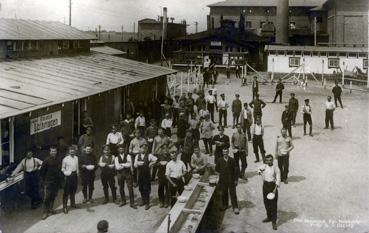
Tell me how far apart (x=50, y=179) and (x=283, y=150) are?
6566 millimetres

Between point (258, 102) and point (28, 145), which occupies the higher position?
point (258, 102)

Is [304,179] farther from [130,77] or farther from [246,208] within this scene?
[130,77]

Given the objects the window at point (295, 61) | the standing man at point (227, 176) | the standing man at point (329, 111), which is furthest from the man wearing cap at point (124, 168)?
the window at point (295, 61)

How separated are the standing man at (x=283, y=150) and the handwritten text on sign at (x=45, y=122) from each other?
23.0 ft

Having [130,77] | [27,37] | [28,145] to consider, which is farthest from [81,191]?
[27,37]

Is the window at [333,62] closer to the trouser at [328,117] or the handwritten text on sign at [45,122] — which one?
the trouser at [328,117]

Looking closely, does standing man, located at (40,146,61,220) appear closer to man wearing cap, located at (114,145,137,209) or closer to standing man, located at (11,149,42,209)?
standing man, located at (11,149,42,209)

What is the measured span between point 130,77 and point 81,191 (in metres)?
9.28

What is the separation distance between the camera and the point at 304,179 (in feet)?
44.2

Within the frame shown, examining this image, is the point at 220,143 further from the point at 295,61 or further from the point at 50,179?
the point at 295,61

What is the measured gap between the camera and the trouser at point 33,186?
10.7 m

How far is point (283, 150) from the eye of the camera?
1280 centimetres

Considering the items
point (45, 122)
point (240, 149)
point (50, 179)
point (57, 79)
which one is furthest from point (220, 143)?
point (57, 79)

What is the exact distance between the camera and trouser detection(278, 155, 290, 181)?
12984mm
